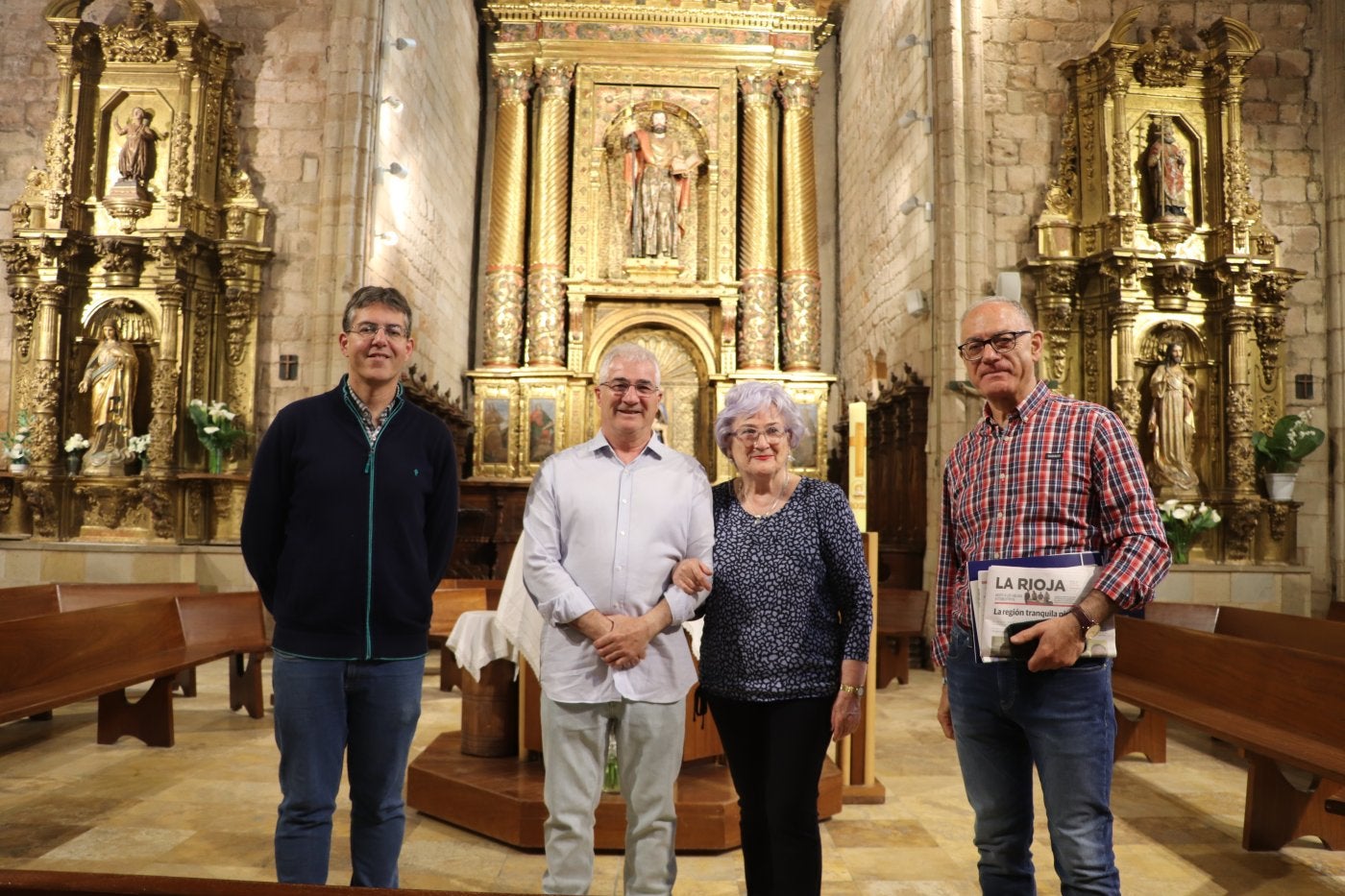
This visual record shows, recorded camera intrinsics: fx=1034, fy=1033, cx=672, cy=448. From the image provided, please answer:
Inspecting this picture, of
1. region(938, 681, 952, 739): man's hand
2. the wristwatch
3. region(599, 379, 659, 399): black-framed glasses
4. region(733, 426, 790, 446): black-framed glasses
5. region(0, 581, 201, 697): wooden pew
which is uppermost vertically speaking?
region(599, 379, 659, 399): black-framed glasses

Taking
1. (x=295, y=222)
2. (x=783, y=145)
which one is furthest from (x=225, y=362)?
(x=783, y=145)

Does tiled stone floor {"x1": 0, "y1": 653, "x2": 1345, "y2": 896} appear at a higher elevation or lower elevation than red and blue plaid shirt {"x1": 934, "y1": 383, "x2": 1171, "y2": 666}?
lower

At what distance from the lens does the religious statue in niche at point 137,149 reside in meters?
8.96

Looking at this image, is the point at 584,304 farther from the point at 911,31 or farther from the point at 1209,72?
the point at 1209,72

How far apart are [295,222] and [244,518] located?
7.51 metres

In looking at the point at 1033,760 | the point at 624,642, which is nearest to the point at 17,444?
the point at 624,642

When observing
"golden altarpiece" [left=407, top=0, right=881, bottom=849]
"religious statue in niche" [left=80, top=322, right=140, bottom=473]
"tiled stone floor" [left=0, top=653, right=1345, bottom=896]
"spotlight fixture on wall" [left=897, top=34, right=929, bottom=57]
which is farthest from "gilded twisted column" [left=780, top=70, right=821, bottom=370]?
"tiled stone floor" [left=0, top=653, right=1345, bottom=896]

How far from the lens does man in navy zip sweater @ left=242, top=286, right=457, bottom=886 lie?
2.53m

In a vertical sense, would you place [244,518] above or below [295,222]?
below

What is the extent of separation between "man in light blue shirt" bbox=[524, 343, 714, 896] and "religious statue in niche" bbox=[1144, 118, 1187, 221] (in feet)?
24.9

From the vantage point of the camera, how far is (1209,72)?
8.98 meters

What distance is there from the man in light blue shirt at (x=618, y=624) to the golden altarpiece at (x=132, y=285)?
703 cm

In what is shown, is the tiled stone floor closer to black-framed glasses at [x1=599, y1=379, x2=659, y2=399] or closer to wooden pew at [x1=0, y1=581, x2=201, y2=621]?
wooden pew at [x1=0, y1=581, x2=201, y2=621]

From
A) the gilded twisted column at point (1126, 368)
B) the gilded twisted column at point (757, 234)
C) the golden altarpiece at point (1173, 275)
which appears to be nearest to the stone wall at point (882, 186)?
the gilded twisted column at point (757, 234)
